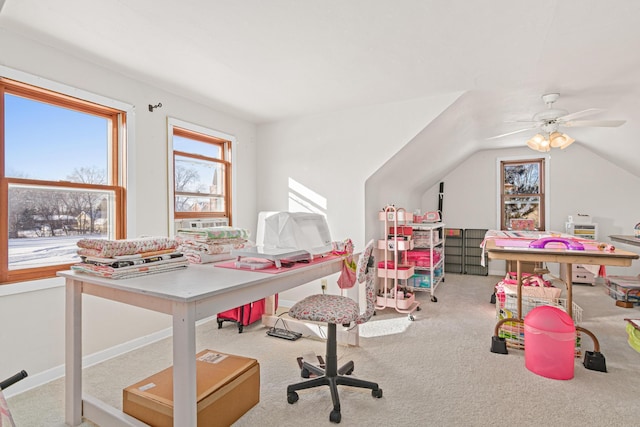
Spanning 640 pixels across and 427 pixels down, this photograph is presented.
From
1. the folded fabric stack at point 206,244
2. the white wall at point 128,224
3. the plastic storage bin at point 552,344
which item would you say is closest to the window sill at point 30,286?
the white wall at point 128,224

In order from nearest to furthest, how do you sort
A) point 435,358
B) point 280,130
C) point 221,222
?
point 435,358
point 221,222
point 280,130

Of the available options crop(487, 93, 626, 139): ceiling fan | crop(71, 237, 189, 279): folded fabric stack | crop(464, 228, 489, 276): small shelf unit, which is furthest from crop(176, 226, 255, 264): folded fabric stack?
crop(464, 228, 489, 276): small shelf unit

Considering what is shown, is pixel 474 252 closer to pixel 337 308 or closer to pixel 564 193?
pixel 564 193

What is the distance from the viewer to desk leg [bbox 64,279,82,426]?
5.73ft

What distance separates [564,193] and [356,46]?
5.13m

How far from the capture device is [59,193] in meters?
2.49

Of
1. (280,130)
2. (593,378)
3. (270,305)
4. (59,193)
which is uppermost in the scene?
(280,130)

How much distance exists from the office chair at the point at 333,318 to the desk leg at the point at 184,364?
2.52 ft

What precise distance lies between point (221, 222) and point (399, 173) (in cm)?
237

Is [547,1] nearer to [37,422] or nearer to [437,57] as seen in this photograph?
[437,57]

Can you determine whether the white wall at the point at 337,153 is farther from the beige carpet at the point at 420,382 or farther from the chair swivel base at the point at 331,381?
the chair swivel base at the point at 331,381

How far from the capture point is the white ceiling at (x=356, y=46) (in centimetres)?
186

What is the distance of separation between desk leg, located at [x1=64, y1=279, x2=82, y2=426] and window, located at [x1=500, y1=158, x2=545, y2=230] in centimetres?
629

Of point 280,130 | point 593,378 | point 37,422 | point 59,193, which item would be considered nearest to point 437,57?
point 280,130
